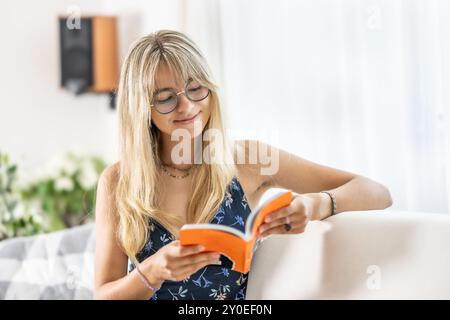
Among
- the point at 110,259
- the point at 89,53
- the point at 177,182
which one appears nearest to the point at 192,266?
the point at 110,259

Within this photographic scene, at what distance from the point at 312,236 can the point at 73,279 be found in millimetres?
921

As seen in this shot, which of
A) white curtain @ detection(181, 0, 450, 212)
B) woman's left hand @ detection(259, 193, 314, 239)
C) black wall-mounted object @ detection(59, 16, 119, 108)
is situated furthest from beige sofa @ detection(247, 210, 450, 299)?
black wall-mounted object @ detection(59, 16, 119, 108)

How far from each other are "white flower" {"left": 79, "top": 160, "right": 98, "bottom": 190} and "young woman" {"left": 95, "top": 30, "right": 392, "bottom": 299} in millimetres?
1554

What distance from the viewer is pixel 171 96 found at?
5.21 feet

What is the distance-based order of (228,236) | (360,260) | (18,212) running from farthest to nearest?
1. (18,212)
2. (360,260)
3. (228,236)

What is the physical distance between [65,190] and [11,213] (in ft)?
1.55

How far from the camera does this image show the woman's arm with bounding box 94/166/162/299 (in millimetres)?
1495

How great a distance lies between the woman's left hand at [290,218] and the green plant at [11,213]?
153 cm

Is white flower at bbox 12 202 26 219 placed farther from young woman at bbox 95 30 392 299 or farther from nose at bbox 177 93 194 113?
nose at bbox 177 93 194 113

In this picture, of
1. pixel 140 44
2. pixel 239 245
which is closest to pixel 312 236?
pixel 239 245

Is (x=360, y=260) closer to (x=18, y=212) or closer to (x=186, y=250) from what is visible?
(x=186, y=250)

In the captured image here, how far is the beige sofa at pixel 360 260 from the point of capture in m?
1.46

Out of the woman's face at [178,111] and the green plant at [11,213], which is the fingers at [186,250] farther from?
the green plant at [11,213]

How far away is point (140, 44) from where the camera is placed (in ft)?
5.27
